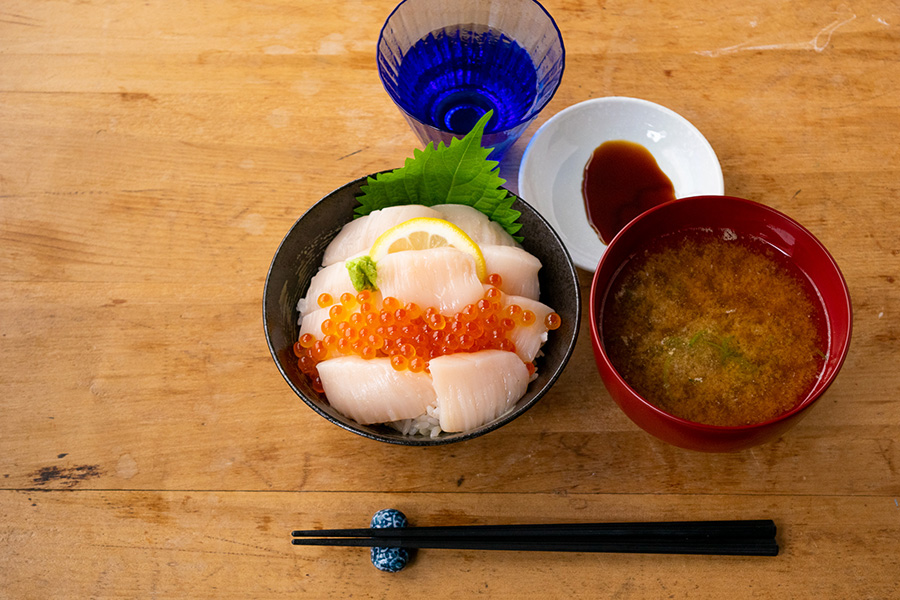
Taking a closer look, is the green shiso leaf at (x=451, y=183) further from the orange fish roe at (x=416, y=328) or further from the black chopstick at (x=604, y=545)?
the black chopstick at (x=604, y=545)

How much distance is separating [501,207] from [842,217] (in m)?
0.83

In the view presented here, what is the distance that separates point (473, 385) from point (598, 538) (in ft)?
1.33

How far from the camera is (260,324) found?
1482 millimetres

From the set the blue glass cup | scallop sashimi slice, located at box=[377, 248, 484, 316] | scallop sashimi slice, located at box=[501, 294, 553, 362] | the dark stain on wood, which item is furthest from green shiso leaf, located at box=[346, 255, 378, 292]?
the dark stain on wood

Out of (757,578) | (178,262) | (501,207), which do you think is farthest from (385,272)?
(757,578)

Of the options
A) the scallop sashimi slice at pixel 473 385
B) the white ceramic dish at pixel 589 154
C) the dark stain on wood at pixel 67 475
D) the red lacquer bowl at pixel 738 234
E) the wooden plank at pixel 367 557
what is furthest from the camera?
the white ceramic dish at pixel 589 154

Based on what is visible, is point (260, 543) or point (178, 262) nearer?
point (260, 543)

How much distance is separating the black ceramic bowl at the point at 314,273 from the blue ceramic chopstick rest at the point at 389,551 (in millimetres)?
182

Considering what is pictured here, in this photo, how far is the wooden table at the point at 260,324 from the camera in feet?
4.30

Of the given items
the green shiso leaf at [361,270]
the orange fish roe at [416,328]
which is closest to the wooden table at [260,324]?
the orange fish roe at [416,328]

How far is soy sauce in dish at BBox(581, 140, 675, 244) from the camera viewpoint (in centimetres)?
154

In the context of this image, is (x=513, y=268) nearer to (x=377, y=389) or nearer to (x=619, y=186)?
(x=377, y=389)

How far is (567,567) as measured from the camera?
1.29 meters

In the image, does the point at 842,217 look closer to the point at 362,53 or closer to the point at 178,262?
the point at 362,53
